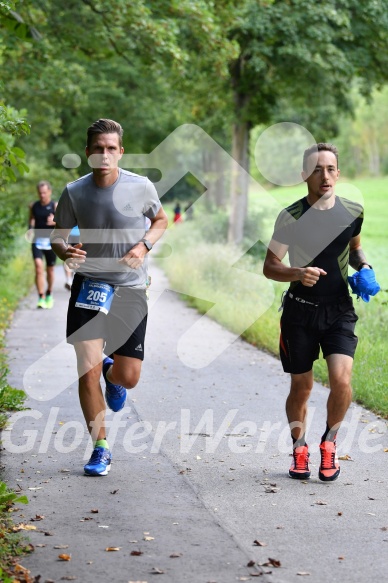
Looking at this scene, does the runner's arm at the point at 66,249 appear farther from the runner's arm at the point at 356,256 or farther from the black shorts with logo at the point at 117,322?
the runner's arm at the point at 356,256

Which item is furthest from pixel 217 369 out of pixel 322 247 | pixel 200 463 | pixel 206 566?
pixel 206 566

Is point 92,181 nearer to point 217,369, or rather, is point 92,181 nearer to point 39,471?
point 39,471

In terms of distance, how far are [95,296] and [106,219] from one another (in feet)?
1.65

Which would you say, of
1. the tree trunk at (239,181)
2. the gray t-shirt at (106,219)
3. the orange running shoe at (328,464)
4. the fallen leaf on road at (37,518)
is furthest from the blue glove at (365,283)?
the tree trunk at (239,181)

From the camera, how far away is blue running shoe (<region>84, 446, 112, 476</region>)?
21.6 feet

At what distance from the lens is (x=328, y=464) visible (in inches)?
254

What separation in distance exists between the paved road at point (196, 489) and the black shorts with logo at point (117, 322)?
0.86 m

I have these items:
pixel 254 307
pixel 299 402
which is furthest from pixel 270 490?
pixel 254 307

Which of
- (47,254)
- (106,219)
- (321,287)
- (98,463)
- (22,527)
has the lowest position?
(47,254)

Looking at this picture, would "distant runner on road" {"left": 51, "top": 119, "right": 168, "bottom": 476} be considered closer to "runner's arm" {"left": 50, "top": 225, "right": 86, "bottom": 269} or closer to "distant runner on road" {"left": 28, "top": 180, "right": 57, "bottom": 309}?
"runner's arm" {"left": 50, "top": 225, "right": 86, "bottom": 269}

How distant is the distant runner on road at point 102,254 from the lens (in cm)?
652

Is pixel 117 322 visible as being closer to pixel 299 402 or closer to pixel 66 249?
pixel 66 249

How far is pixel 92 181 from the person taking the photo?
6.62 m

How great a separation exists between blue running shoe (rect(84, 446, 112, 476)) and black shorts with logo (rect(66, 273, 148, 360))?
26.4 inches
